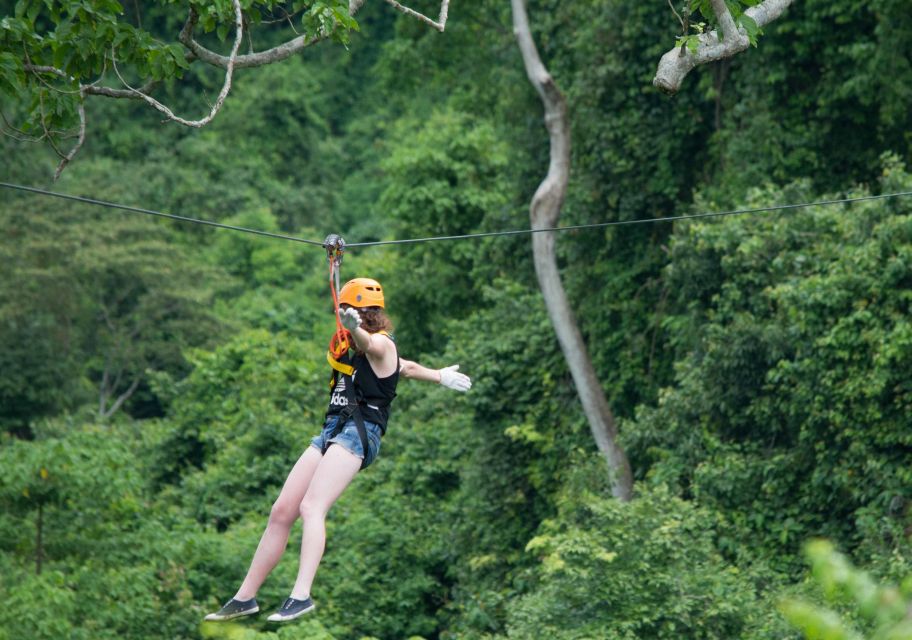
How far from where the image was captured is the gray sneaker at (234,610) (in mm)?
5398

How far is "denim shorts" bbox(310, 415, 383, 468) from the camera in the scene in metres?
5.52

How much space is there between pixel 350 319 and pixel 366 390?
507 millimetres

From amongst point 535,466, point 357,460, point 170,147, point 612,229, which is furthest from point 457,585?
point 170,147

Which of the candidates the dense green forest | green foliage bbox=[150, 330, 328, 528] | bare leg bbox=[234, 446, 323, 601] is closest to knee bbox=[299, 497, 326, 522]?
bare leg bbox=[234, 446, 323, 601]

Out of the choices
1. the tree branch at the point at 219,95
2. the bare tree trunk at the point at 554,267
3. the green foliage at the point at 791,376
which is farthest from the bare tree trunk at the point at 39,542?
the tree branch at the point at 219,95

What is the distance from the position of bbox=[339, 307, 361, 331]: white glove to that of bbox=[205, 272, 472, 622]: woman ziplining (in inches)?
5.3

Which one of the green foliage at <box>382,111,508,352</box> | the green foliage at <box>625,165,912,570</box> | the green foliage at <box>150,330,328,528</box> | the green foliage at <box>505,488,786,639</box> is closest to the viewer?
the green foliage at <box>505,488,786,639</box>

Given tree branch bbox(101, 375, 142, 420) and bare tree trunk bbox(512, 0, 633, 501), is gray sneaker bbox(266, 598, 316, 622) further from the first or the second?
tree branch bbox(101, 375, 142, 420)

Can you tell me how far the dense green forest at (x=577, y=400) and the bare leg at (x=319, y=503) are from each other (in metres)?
1.44

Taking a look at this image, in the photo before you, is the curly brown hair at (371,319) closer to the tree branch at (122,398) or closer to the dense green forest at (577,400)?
the dense green forest at (577,400)

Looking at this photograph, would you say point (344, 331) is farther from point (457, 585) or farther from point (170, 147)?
point (170, 147)

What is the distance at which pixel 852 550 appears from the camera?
33.0ft

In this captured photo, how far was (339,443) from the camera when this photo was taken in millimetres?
5508

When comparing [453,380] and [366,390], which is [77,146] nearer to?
[366,390]
